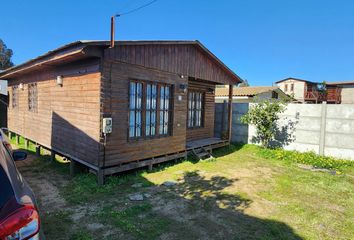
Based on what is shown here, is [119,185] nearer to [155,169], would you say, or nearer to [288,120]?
[155,169]

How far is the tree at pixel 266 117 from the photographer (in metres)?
9.69

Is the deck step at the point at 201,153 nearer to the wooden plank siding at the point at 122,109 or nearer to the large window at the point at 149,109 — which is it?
the large window at the point at 149,109

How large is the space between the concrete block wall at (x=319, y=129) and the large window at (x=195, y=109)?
349 centimetres

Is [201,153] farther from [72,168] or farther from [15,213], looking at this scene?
[15,213]

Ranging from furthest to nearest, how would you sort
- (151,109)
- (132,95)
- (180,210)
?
(151,109), (132,95), (180,210)

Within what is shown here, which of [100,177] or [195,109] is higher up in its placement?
[195,109]

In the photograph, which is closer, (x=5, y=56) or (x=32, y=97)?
(x=32, y=97)

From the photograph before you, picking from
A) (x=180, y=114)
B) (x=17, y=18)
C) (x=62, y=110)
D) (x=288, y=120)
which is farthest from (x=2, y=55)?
(x=288, y=120)

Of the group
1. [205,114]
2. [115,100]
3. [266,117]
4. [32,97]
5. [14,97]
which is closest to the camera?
[115,100]

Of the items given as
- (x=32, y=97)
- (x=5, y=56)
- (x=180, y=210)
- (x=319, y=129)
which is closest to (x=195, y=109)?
(x=319, y=129)

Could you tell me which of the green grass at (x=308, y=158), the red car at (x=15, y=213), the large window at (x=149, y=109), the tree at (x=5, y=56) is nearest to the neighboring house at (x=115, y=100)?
the large window at (x=149, y=109)

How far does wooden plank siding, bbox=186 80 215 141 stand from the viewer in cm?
1000

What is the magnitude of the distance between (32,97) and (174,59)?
6.04 meters

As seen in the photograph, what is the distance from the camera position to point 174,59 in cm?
758
